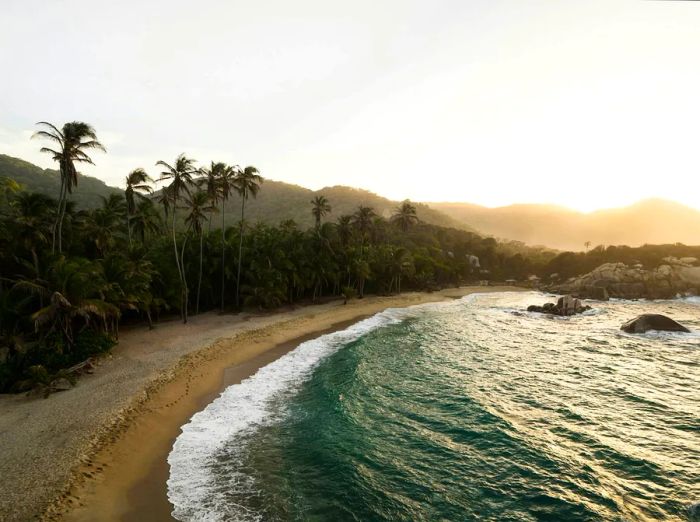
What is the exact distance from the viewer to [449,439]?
59.9ft

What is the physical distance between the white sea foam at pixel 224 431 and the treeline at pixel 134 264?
12.1 meters

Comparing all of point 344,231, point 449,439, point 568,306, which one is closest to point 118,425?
point 449,439

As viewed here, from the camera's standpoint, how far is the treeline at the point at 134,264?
27766 mm

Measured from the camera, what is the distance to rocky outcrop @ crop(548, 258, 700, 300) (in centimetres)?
8031

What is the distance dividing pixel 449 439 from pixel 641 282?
88518 millimetres

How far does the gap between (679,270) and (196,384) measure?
107m

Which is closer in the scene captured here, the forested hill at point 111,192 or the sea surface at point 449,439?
the sea surface at point 449,439

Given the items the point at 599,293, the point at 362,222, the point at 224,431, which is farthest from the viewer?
the point at 599,293

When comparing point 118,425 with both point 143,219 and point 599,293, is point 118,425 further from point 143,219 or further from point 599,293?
point 599,293

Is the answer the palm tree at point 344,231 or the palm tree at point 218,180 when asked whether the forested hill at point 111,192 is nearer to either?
the palm tree at point 344,231

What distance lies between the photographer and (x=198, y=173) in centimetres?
4116

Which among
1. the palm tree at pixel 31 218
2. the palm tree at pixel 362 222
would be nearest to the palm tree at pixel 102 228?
the palm tree at pixel 31 218

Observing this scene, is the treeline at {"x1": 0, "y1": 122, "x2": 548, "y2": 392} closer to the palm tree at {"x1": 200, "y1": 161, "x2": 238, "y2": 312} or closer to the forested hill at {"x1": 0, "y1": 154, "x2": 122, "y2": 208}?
the palm tree at {"x1": 200, "y1": 161, "x2": 238, "y2": 312}

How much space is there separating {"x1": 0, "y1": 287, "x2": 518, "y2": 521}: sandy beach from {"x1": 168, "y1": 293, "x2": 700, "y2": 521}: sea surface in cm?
134
